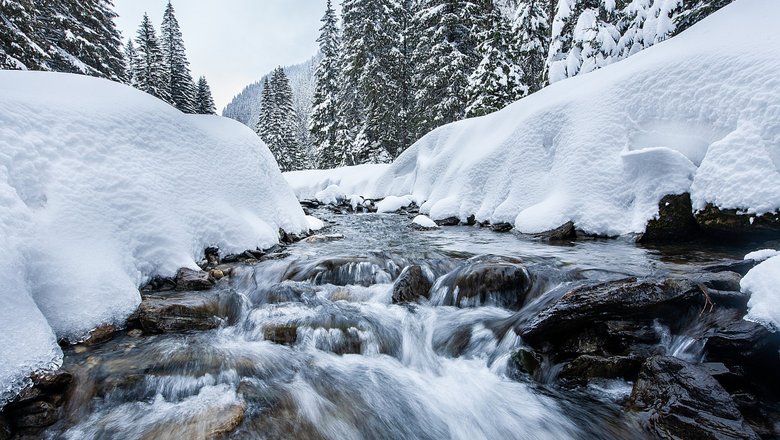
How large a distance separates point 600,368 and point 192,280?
185 inches

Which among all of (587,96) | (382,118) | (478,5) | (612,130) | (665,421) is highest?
(478,5)

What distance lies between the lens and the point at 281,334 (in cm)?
407

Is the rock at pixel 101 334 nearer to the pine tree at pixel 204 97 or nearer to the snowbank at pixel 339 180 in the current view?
the snowbank at pixel 339 180

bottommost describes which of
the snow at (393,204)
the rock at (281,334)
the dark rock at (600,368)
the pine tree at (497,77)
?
the dark rock at (600,368)

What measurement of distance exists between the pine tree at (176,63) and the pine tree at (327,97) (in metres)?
11.1

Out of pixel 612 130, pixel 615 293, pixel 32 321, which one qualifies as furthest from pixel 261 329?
pixel 612 130

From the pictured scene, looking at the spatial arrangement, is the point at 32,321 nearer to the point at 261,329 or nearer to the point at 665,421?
the point at 261,329

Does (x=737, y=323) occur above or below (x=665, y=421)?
above

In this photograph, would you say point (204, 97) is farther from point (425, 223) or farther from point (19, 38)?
point (425, 223)

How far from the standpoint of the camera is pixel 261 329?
419cm

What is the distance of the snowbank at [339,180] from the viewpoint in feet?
71.9

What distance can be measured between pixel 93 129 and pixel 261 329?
12.5ft

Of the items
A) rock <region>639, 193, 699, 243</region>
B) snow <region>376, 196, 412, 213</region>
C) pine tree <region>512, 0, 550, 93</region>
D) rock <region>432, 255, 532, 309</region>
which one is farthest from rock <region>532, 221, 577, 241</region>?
pine tree <region>512, 0, 550, 93</region>

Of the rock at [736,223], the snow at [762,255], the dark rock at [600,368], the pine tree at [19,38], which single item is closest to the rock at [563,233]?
the rock at [736,223]
